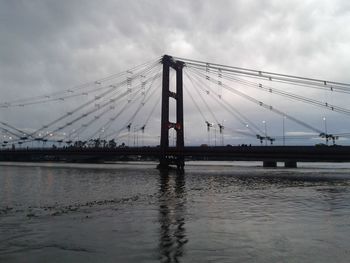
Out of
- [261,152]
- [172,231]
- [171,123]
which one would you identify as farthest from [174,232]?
[171,123]

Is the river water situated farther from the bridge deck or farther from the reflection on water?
the bridge deck

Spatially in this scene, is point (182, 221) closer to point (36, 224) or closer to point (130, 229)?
point (130, 229)

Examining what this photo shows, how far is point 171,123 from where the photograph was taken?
11369cm

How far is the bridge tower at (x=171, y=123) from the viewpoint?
113m

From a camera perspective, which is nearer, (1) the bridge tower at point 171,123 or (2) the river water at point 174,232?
(2) the river water at point 174,232

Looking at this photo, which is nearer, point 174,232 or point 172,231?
point 174,232

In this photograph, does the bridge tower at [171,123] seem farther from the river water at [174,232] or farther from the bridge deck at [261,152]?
the river water at [174,232]

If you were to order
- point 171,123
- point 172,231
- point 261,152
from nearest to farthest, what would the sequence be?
point 172,231, point 261,152, point 171,123

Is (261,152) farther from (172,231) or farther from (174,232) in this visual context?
(174,232)

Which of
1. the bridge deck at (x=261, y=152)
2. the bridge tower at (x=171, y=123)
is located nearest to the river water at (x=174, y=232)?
the bridge deck at (x=261, y=152)

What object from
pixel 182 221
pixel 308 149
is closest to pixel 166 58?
pixel 308 149

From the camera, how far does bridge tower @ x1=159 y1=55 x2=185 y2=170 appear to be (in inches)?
4456

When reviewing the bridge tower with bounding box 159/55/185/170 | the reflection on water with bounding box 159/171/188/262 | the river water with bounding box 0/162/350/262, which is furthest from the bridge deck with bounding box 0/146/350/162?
the reflection on water with bounding box 159/171/188/262

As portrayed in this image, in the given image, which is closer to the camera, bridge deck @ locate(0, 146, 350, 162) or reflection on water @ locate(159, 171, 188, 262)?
reflection on water @ locate(159, 171, 188, 262)
